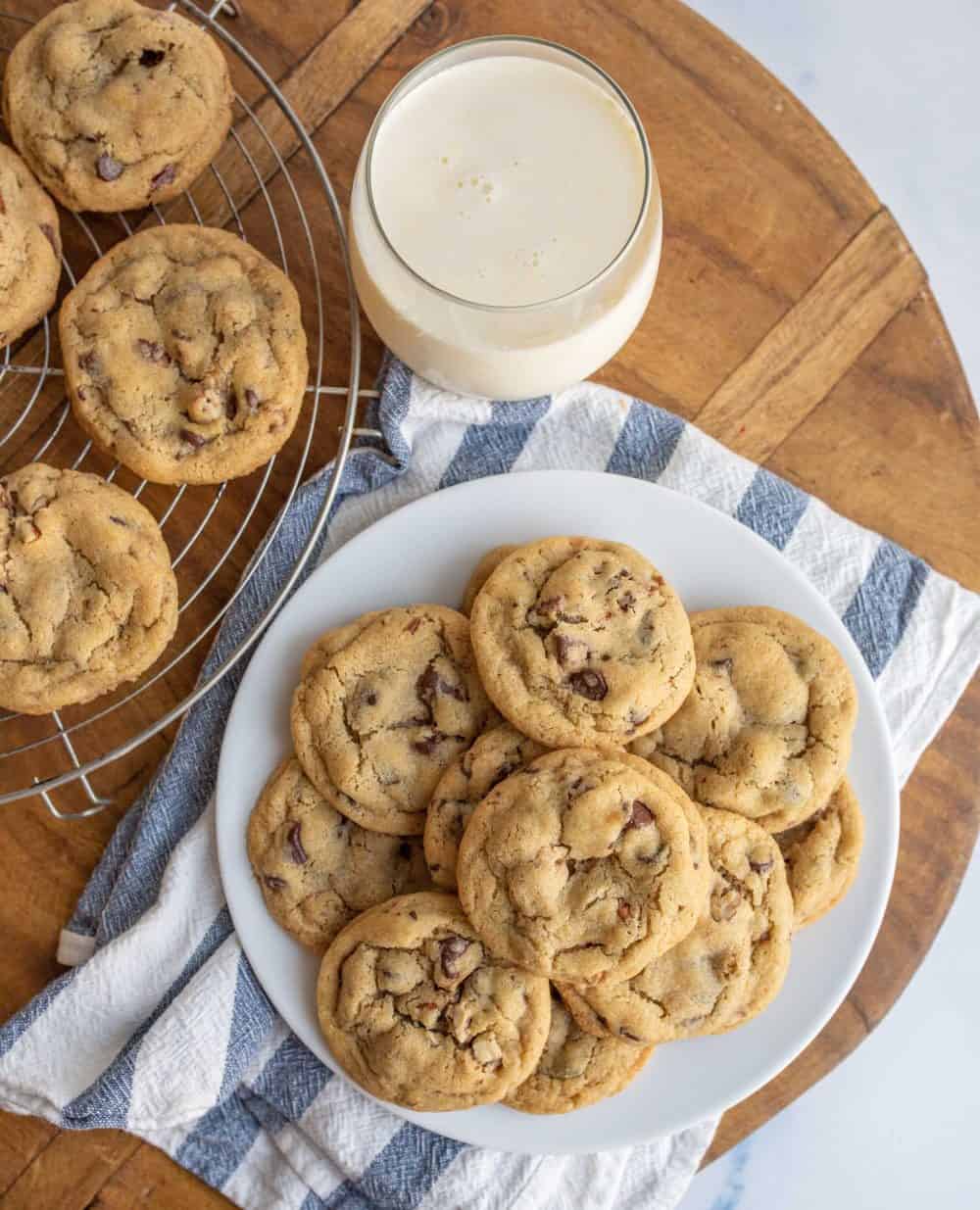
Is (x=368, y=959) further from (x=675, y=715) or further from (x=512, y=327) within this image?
(x=512, y=327)

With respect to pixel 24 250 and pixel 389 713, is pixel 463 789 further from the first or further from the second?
pixel 24 250

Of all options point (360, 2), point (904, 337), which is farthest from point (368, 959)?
point (360, 2)

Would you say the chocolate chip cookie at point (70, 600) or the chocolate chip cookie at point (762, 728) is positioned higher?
the chocolate chip cookie at point (762, 728)

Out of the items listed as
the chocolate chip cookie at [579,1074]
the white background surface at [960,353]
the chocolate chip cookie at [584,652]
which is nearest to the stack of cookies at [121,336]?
the chocolate chip cookie at [584,652]

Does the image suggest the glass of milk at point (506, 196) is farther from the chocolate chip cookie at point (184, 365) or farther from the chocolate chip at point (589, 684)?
the chocolate chip at point (589, 684)

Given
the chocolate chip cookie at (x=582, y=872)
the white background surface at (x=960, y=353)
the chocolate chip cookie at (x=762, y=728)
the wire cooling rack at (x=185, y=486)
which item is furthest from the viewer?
the white background surface at (x=960, y=353)

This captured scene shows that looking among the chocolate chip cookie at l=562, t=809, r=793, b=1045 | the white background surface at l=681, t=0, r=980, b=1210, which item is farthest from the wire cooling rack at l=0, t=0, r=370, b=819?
the white background surface at l=681, t=0, r=980, b=1210

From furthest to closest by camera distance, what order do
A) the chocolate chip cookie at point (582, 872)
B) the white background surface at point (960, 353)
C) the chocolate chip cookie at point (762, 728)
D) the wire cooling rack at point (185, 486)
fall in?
1. the white background surface at point (960, 353)
2. the wire cooling rack at point (185, 486)
3. the chocolate chip cookie at point (762, 728)
4. the chocolate chip cookie at point (582, 872)
